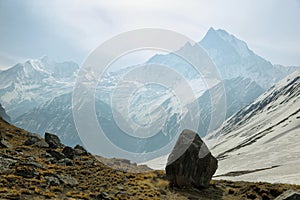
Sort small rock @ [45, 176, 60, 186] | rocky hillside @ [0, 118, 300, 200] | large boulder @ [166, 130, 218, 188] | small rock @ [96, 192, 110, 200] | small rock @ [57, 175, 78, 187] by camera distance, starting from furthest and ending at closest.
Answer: large boulder @ [166, 130, 218, 188] → small rock @ [57, 175, 78, 187] → small rock @ [45, 176, 60, 186] → small rock @ [96, 192, 110, 200] → rocky hillside @ [0, 118, 300, 200]

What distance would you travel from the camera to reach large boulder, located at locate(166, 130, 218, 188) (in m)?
34.8

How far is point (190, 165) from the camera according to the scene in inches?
1377

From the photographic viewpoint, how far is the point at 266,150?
175 metres

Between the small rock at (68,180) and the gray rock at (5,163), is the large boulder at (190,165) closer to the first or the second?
the small rock at (68,180)

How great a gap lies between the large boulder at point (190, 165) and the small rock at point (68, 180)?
38.9 feet

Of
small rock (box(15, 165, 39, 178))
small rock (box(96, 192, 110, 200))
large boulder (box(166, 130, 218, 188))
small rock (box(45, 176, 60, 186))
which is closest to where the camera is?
small rock (box(96, 192, 110, 200))

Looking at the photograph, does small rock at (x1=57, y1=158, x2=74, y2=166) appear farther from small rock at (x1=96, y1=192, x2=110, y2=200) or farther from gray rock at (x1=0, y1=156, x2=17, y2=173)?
small rock at (x1=96, y1=192, x2=110, y2=200)

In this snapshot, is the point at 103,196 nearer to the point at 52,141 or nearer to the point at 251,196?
the point at 251,196

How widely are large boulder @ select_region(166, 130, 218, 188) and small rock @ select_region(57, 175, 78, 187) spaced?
11.8 meters

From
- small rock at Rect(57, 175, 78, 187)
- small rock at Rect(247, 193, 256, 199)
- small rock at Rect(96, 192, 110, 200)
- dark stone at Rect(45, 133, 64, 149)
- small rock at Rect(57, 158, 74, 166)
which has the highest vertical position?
dark stone at Rect(45, 133, 64, 149)

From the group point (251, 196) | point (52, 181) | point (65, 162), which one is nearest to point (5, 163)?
point (52, 181)

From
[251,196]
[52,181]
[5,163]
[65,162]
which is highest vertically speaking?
[65,162]

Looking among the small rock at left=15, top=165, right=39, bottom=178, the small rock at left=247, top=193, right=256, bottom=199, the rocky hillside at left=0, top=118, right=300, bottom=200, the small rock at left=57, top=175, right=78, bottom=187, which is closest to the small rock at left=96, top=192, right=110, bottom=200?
the rocky hillside at left=0, top=118, right=300, bottom=200

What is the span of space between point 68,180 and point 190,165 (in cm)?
1489
